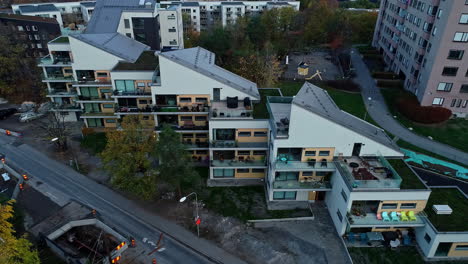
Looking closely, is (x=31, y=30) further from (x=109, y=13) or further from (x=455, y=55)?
(x=455, y=55)

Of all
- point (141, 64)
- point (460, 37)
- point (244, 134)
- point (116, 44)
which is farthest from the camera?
point (116, 44)

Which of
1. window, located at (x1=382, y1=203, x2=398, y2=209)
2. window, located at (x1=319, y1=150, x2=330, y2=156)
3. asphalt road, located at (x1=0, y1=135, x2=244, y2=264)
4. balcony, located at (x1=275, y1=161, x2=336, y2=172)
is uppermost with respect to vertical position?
window, located at (x1=319, y1=150, x2=330, y2=156)

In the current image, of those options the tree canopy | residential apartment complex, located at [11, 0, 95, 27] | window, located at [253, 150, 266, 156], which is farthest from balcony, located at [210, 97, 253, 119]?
residential apartment complex, located at [11, 0, 95, 27]

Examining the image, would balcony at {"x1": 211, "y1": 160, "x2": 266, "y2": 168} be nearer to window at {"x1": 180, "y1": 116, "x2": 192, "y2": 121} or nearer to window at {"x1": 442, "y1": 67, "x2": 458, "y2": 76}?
window at {"x1": 180, "y1": 116, "x2": 192, "y2": 121}

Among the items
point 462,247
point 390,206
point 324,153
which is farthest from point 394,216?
point 324,153

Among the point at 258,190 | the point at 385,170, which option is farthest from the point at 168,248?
the point at 385,170

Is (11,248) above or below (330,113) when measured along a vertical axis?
below
